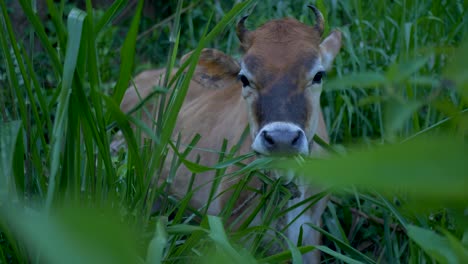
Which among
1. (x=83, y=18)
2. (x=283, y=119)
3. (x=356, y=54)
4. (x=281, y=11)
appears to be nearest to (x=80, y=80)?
(x=83, y=18)

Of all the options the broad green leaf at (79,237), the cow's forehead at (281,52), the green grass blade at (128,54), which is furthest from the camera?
the cow's forehead at (281,52)

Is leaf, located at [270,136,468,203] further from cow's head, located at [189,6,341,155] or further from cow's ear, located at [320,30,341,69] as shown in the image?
cow's ear, located at [320,30,341,69]

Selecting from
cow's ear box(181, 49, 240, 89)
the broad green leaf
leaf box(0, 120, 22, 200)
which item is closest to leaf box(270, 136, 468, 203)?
the broad green leaf

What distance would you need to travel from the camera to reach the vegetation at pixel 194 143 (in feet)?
1.66

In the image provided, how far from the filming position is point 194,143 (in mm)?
2043

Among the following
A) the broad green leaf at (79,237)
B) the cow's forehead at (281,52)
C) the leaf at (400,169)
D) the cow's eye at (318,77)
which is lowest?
the cow's eye at (318,77)

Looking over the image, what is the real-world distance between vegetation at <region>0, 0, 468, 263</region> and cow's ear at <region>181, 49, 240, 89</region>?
0.47 metres

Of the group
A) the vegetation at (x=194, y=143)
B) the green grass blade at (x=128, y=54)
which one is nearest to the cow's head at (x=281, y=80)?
the vegetation at (x=194, y=143)

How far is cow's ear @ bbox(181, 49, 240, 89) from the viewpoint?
2.88 m

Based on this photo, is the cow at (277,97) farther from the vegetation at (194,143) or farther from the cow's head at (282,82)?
the vegetation at (194,143)

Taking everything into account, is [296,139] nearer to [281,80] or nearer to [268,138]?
[268,138]

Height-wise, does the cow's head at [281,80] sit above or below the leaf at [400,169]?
below

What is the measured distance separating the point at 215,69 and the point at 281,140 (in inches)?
32.4

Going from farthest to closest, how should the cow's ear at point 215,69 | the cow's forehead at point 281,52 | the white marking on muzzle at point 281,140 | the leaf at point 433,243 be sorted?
the cow's ear at point 215,69 < the cow's forehead at point 281,52 < the white marking on muzzle at point 281,140 < the leaf at point 433,243
